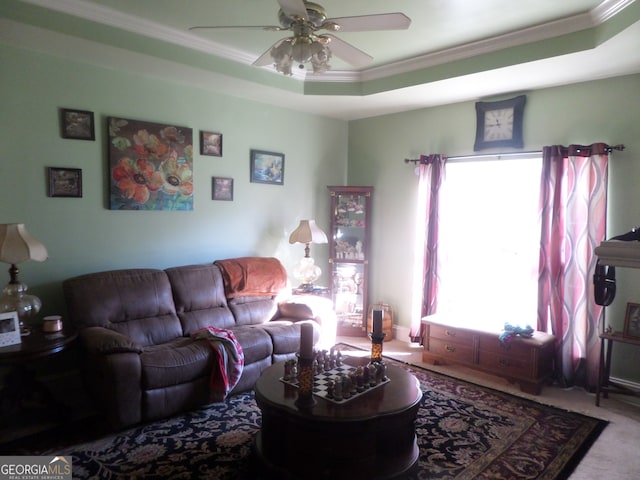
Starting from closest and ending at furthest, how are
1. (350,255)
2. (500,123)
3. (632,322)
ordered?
1. (632,322)
2. (500,123)
3. (350,255)

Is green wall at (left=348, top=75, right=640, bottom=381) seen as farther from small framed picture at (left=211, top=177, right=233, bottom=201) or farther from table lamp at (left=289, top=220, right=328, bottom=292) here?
small framed picture at (left=211, top=177, right=233, bottom=201)

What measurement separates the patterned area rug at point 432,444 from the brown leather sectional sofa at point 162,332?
189mm

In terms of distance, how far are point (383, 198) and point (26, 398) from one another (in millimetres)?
3834

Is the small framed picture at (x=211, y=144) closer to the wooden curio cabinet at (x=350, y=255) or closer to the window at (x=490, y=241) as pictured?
the wooden curio cabinet at (x=350, y=255)

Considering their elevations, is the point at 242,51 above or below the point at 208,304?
above

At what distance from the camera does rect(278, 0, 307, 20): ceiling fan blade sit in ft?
6.68

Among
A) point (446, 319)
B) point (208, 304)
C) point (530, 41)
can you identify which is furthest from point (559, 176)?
point (208, 304)

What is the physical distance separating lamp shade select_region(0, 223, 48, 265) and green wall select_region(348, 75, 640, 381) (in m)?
3.50

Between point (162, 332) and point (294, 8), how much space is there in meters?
2.57

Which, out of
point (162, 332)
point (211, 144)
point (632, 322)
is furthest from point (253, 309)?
point (632, 322)

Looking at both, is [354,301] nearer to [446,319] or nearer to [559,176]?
[446,319]

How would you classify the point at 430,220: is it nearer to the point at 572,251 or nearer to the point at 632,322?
the point at 572,251

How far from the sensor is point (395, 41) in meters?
3.50

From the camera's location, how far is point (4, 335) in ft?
8.72
